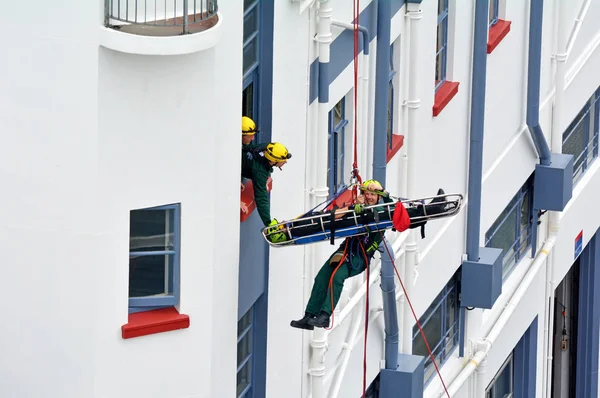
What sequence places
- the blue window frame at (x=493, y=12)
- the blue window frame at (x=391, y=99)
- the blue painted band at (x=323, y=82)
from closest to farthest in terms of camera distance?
1. the blue painted band at (x=323, y=82)
2. the blue window frame at (x=391, y=99)
3. the blue window frame at (x=493, y=12)

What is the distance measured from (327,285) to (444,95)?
567 centimetres

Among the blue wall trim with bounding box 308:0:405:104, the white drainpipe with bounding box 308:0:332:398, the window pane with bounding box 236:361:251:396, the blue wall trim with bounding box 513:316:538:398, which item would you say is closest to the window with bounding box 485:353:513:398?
the blue wall trim with bounding box 513:316:538:398

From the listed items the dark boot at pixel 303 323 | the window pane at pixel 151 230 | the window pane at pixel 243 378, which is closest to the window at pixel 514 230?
the window pane at pixel 243 378

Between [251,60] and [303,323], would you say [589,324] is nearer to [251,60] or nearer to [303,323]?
[303,323]

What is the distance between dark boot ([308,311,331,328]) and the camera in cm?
1875

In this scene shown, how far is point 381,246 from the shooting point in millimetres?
21156

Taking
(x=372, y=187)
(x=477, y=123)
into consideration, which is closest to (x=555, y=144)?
(x=477, y=123)

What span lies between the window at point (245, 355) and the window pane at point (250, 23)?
10.3ft

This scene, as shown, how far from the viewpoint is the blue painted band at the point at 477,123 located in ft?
79.1

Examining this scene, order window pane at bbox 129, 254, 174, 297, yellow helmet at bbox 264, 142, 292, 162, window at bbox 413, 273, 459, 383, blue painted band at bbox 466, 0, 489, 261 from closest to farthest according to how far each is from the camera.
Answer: window pane at bbox 129, 254, 174, 297 < yellow helmet at bbox 264, 142, 292, 162 < blue painted band at bbox 466, 0, 489, 261 < window at bbox 413, 273, 459, 383

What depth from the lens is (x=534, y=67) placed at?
2652 cm

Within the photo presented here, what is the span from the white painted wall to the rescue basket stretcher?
2.06ft

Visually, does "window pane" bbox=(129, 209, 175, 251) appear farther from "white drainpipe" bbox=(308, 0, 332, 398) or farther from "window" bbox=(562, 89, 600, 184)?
"window" bbox=(562, 89, 600, 184)

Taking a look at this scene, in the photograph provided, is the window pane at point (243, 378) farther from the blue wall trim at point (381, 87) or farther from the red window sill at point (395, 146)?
the red window sill at point (395, 146)
